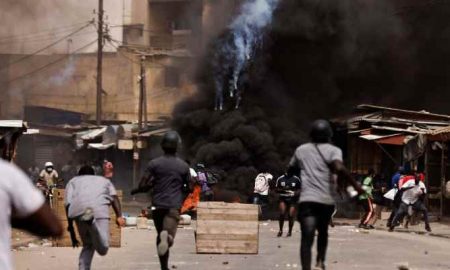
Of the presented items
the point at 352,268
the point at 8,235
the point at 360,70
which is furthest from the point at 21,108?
the point at 8,235

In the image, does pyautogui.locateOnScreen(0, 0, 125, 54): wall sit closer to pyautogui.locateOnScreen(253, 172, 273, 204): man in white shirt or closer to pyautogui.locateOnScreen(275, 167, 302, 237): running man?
pyautogui.locateOnScreen(253, 172, 273, 204): man in white shirt

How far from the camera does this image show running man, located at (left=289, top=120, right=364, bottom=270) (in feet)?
28.2

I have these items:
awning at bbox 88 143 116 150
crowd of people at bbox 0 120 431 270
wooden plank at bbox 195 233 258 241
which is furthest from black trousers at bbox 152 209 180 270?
awning at bbox 88 143 116 150

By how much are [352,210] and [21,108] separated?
24.5m

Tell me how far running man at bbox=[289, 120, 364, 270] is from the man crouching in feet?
6.36

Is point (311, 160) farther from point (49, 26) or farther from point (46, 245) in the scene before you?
point (49, 26)

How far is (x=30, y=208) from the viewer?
11.9ft

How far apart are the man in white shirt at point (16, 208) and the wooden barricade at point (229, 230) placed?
9.47 m

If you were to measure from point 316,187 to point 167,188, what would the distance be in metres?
1.71

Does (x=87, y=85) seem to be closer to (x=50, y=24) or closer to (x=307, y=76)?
(x=50, y=24)

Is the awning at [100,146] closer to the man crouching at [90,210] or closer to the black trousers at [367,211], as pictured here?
the black trousers at [367,211]

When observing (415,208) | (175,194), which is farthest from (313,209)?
(415,208)

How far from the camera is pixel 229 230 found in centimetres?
1312

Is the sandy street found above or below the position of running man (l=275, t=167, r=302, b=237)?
below
